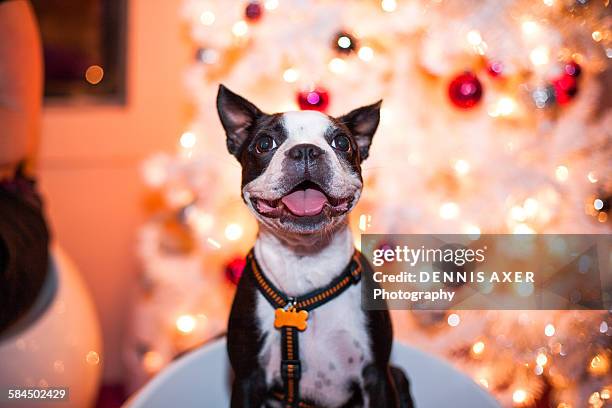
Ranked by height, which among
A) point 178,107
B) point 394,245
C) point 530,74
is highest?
point 178,107

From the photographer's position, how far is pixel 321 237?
81 cm

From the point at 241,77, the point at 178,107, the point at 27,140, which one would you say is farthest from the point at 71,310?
the point at 178,107

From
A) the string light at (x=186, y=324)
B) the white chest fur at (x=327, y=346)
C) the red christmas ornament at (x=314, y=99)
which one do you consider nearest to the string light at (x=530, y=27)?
the red christmas ornament at (x=314, y=99)

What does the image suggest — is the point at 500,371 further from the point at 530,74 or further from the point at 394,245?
the point at 530,74

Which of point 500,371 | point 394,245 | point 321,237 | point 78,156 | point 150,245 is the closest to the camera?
point 321,237

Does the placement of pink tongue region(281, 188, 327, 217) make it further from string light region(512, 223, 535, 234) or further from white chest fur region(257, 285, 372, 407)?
string light region(512, 223, 535, 234)

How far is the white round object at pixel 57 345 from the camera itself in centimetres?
117

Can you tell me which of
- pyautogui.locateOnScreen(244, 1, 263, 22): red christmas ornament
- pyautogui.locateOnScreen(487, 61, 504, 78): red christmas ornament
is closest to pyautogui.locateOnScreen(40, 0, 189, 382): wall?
pyautogui.locateOnScreen(244, 1, 263, 22): red christmas ornament

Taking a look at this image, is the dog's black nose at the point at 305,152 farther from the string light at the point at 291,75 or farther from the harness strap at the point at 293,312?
the string light at the point at 291,75

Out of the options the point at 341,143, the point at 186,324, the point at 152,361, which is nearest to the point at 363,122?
the point at 341,143

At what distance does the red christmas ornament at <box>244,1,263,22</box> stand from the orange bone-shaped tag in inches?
20.7

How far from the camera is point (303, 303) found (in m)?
0.82

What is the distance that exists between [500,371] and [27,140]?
117 centimetres

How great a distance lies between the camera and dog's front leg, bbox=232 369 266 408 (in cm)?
83
